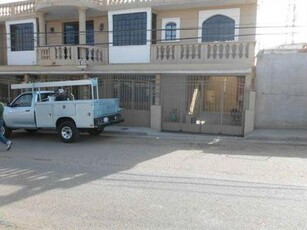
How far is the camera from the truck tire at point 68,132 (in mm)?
11562

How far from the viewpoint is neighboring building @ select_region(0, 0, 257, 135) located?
1339 cm

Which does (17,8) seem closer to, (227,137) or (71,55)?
(71,55)

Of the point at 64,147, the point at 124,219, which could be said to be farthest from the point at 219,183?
the point at 64,147

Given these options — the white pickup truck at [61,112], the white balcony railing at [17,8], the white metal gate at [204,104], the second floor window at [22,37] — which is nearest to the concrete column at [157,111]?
the white metal gate at [204,104]

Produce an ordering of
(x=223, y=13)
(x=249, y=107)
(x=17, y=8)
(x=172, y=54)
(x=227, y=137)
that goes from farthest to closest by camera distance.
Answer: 1. (x=17, y=8)
2. (x=223, y=13)
3. (x=172, y=54)
4. (x=249, y=107)
5. (x=227, y=137)

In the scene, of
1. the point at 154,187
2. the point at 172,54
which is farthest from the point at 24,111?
the point at 154,187

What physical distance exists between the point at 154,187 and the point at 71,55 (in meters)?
11.1

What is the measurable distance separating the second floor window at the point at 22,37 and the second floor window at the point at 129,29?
5476mm

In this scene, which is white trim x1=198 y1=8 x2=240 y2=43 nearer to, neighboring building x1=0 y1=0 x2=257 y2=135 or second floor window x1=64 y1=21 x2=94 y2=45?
neighboring building x1=0 y1=0 x2=257 y2=135

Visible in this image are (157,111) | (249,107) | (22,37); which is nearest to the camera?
(249,107)

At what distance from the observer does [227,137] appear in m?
12.8

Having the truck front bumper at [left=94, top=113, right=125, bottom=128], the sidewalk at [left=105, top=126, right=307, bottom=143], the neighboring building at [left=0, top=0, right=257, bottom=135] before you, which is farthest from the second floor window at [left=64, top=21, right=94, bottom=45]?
the truck front bumper at [left=94, top=113, right=125, bottom=128]

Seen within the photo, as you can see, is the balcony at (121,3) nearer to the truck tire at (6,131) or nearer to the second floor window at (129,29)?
the second floor window at (129,29)

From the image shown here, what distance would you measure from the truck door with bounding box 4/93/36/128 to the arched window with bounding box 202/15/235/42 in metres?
8.79
